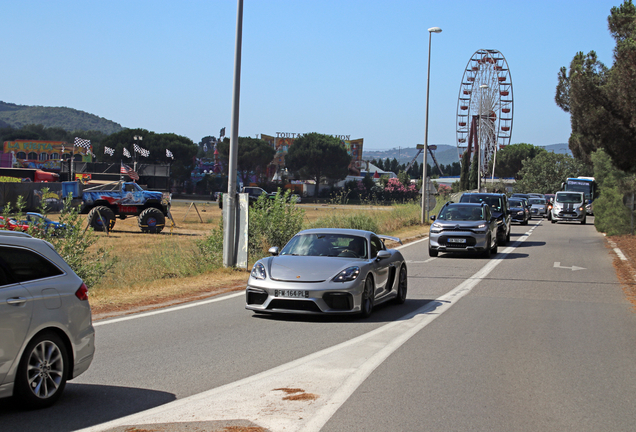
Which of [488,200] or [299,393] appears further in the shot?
[488,200]

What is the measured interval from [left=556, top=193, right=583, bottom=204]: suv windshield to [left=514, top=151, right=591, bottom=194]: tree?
4272 cm

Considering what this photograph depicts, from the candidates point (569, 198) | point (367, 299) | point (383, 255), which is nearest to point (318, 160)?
point (569, 198)

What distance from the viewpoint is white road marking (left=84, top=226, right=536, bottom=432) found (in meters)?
5.05

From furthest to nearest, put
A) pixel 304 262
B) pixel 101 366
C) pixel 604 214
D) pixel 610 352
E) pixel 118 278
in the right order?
pixel 604 214, pixel 118 278, pixel 304 262, pixel 610 352, pixel 101 366

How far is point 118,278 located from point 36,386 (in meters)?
10.5

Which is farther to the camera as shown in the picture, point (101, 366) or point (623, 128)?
point (623, 128)

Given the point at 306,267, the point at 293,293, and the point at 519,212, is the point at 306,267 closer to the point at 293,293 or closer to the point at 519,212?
the point at 293,293

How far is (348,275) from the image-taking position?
9.60m

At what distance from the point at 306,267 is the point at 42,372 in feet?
16.1

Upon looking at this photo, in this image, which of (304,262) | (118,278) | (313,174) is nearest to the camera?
(304,262)

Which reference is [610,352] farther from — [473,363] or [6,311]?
[6,311]

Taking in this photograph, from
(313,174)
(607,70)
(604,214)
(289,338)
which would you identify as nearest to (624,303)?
(289,338)

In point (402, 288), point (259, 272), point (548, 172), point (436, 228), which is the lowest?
point (402, 288)

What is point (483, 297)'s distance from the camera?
12805mm
